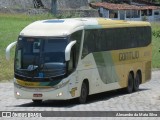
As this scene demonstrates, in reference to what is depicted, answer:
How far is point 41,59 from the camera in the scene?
70.6 ft

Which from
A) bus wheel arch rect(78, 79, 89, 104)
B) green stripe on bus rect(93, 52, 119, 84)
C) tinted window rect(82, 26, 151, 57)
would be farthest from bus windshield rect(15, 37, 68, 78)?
green stripe on bus rect(93, 52, 119, 84)

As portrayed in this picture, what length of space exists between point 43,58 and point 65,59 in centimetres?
80

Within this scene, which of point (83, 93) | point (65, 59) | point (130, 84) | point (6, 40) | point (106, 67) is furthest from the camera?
point (6, 40)

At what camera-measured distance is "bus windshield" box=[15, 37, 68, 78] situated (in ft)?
70.4

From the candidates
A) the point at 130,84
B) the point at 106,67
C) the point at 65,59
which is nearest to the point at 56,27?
the point at 65,59

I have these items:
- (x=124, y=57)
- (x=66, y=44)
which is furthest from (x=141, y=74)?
(x=66, y=44)

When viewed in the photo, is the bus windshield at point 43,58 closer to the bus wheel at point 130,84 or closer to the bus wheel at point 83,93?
the bus wheel at point 83,93

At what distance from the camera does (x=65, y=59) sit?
2123cm

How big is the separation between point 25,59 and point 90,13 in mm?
80305

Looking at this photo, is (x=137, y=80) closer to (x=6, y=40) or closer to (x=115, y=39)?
(x=115, y=39)

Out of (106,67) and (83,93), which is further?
(106,67)

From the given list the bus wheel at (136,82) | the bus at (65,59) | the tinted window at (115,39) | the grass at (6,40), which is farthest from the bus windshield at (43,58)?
the grass at (6,40)

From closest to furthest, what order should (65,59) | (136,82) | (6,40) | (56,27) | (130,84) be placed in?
(65,59)
(56,27)
(130,84)
(136,82)
(6,40)

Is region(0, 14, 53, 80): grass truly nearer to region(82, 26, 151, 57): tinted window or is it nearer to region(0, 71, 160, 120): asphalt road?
region(0, 71, 160, 120): asphalt road
